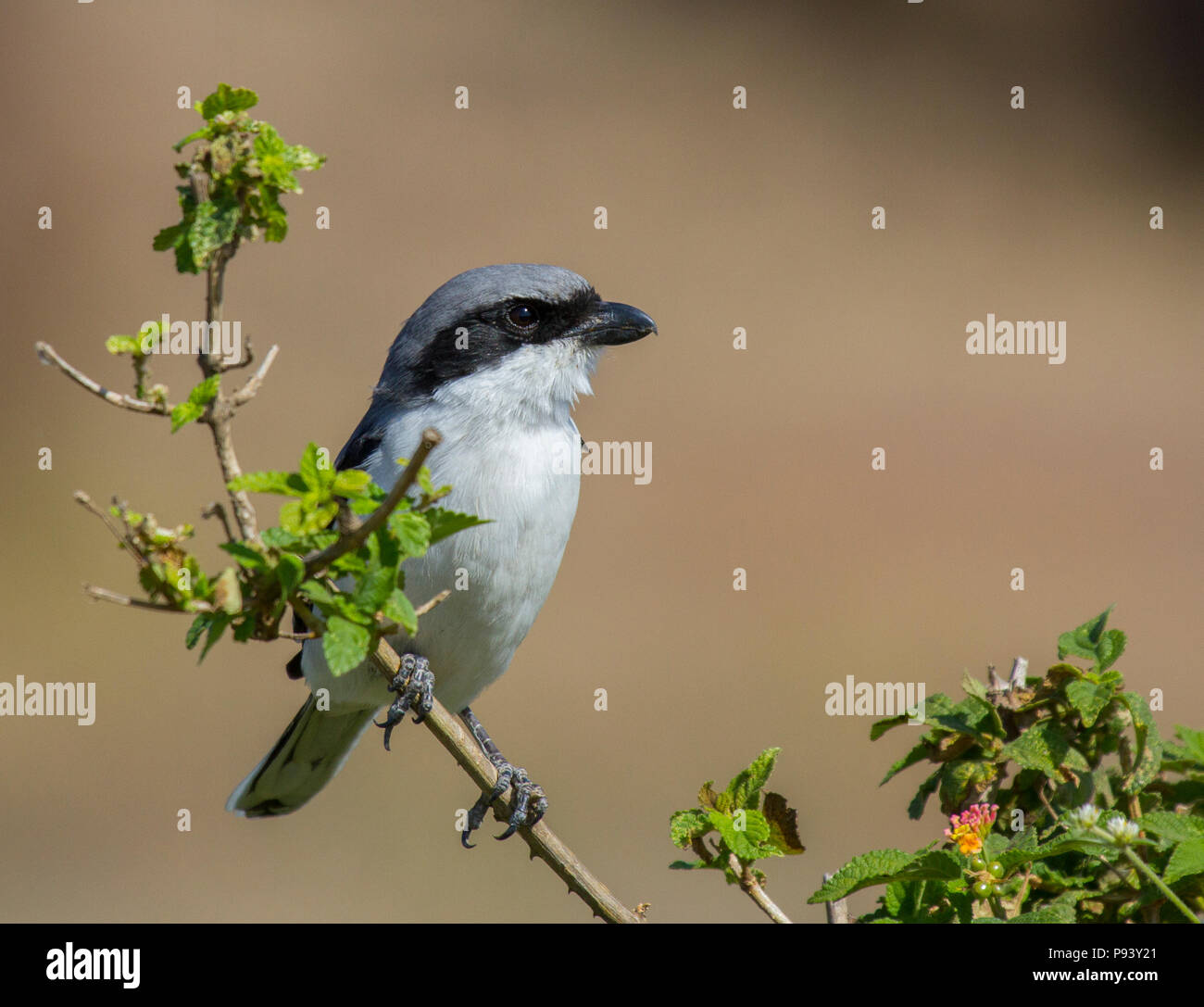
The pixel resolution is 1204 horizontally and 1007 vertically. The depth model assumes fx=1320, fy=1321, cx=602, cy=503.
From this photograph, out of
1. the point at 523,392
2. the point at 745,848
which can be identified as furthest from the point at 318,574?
the point at 523,392

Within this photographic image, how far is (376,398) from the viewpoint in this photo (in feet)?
12.8

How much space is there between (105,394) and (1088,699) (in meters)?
1.36

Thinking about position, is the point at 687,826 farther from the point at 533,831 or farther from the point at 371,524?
the point at 371,524

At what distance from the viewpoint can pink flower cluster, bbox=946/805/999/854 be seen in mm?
1761

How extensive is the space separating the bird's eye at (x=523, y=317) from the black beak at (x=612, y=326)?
14 cm

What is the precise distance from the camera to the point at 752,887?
6.27ft

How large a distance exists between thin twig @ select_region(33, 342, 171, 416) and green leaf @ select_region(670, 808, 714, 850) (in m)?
0.93

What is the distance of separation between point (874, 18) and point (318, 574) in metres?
15.0

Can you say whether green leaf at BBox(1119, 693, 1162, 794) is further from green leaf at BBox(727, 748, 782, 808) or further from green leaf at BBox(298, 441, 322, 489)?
green leaf at BBox(298, 441, 322, 489)

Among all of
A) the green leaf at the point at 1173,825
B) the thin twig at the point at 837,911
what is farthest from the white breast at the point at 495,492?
the green leaf at the point at 1173,825

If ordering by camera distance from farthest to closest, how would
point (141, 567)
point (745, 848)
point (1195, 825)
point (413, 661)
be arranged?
point (413, 661)
point (745, 848)
point (1195, 825)
point (141, 567)

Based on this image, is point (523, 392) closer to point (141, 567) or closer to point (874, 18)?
point (141, 567)
